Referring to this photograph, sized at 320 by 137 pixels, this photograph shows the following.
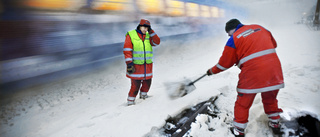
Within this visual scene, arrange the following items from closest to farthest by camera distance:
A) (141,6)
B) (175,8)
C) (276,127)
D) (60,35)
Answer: (276,127), (60,35), (141,6), (175,8)

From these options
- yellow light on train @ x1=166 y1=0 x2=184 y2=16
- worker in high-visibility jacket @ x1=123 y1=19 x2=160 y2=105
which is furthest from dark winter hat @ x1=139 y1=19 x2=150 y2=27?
yellow light on train @ x1=166 y1=0 x2=184 y2=16

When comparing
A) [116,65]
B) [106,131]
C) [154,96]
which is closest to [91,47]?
[116,65]

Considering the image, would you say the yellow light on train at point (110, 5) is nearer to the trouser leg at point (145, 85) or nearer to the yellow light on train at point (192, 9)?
the trouser leg at point (145, 85)

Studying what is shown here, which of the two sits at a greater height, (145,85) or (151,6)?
(151,6)

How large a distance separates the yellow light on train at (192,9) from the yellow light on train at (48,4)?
4.98m

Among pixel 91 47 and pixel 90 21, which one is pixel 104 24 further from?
pixel 91 47

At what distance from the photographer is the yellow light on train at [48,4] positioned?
9.68 ft

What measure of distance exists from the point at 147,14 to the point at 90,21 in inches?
78.4

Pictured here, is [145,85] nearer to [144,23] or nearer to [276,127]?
[144,23]

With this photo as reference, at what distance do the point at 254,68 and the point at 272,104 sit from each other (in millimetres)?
580

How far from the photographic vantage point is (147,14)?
518 centimetres

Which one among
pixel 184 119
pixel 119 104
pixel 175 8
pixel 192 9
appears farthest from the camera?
pixel 192 9

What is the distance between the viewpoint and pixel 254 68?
1637 mm

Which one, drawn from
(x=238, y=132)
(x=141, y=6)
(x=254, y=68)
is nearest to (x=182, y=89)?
(x=238, y=132)
